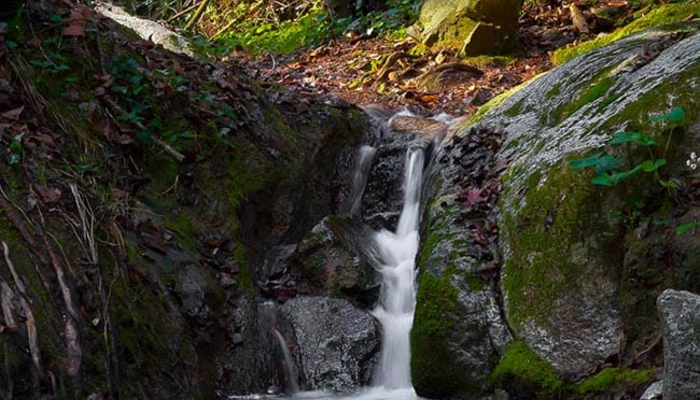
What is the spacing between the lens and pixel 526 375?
4.52m

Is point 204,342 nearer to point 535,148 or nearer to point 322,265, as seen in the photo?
point 322,265

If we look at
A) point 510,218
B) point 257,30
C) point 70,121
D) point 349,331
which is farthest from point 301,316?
point 257,30

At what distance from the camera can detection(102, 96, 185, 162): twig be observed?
18.2 feet

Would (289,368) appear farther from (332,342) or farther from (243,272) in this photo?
(243,272)

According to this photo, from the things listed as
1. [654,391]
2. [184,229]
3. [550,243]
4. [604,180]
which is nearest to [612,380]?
[654,391]

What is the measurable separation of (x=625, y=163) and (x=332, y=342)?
233cm

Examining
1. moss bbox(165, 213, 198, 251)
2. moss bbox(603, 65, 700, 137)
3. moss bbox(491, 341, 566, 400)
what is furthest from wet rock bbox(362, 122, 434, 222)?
moss bbox(603, 65, 700, 137)

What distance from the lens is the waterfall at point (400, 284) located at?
17.9 ft

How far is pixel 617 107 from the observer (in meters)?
5.19

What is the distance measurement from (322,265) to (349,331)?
0.74 meters

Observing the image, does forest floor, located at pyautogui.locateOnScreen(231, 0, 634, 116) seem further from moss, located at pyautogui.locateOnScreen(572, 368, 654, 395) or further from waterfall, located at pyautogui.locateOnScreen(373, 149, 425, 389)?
moss, located at pyautogui.locateOnScreen(572, 368, 654, 395)

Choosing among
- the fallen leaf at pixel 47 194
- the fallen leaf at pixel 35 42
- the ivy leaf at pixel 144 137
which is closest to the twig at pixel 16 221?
the fallen leaf at pixel 47 194

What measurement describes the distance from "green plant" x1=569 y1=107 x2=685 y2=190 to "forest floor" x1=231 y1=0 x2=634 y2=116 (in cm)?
443

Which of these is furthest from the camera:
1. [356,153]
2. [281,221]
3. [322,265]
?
[356,153]
